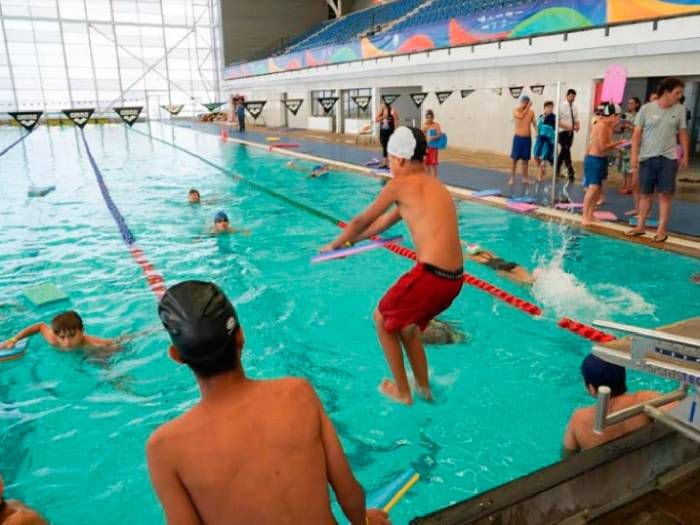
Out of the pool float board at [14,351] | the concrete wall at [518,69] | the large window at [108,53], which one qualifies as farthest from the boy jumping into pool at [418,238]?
the large window at [108,53]

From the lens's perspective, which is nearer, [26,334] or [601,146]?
[26,334]

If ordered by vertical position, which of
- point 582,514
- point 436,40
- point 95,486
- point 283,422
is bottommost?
point 95,486

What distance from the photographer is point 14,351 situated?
14.5ft

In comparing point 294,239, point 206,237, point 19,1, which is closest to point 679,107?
point 294,239

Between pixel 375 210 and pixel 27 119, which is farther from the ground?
pixel 27 119

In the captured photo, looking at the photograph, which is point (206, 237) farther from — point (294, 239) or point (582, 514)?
point (582, 514)

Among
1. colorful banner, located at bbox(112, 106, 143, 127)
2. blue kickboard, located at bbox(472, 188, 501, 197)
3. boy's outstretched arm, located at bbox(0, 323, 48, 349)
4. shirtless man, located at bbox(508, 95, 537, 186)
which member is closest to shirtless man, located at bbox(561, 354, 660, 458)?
boy's outstretched arm, located at bbox(0, 323, 48, 349)

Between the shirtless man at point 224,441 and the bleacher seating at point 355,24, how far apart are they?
984 inches

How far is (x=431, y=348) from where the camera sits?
4477 mm

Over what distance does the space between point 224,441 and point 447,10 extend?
21.2 metres

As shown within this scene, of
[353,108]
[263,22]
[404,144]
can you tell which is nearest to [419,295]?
[404,144]

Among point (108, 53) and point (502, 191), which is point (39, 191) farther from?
Result: point (108, 53)

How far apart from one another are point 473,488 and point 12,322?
4.46 meters

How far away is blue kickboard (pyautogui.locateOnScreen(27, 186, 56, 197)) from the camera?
11234 millimetres
